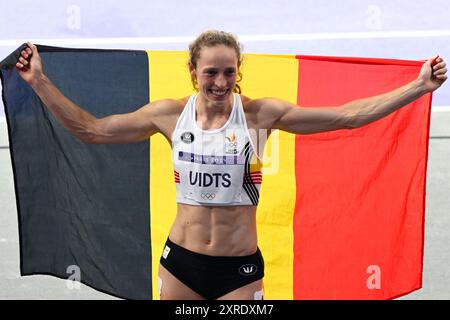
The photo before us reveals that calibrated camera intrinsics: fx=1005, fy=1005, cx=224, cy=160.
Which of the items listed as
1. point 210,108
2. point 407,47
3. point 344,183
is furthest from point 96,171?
point 407,47

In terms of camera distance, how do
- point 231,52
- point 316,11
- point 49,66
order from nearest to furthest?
point 231,52 < point 49,66 < point 316,11

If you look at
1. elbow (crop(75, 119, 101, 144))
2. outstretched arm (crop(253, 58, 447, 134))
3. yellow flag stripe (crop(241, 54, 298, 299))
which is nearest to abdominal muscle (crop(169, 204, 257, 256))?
outstretched arm (crop(253, 58, 447, 134))

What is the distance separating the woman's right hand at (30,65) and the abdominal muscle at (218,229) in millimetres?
1057

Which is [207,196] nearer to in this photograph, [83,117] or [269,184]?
[83,117]

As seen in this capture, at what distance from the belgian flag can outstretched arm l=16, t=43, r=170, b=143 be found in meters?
0.67

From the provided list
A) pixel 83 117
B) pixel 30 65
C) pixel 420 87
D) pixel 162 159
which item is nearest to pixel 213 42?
pixel 83 117

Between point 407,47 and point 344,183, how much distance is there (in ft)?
15.0

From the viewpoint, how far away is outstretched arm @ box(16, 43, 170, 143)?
535 cm

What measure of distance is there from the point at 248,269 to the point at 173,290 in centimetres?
43

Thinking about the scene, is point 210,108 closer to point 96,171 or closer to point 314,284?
point 96,171

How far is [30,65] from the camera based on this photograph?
5340 mm

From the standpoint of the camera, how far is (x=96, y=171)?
623 centimetres

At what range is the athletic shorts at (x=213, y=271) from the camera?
540 cm

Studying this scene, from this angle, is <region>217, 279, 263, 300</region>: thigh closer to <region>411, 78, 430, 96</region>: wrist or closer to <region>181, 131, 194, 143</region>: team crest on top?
<region>181, 131, 194, 143</region>: team crest on top
